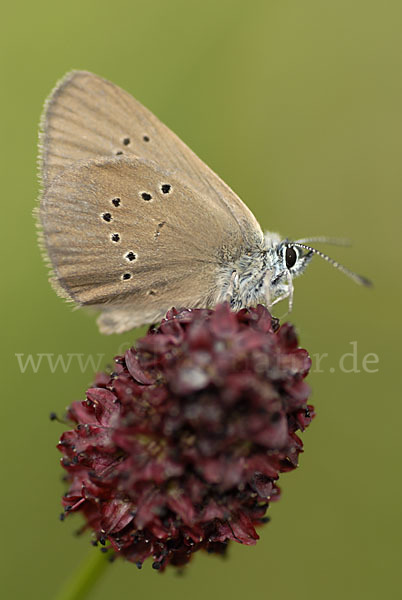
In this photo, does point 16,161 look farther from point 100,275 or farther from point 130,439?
point 130,439

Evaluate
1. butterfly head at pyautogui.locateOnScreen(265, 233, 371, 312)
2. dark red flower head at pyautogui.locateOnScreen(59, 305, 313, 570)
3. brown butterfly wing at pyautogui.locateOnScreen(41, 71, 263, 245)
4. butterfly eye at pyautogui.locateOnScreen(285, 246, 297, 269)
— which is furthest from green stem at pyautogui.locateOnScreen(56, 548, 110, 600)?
brown butterfly wing at pyautogui.locateOnScreen(41, 71, 263, 245)

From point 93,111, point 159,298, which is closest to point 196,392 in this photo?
point 159,298

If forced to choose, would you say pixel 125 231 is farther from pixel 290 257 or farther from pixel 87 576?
pixel 87 576

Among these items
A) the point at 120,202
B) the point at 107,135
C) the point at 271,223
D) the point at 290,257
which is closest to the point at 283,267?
the point at 290,257

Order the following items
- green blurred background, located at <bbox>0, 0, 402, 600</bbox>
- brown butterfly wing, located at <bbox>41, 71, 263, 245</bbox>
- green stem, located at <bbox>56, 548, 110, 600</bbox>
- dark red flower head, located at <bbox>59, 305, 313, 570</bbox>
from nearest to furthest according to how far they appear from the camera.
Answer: dark red flower head, located at <bbox>59, 305, 313, 570</bbox> < green stem, located at <bbox>56, 548, 110, 600</bbox> < brown butterfly wing, located at <bbox>41, 71, 263, 245</bbox> < green blurred background, located at <bbox>0, 0, 402, 600</bbox>

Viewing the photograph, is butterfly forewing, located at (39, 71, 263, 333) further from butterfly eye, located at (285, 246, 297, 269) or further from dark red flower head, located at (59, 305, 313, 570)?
dark red flower head, located at (59, 305, 313, 570)

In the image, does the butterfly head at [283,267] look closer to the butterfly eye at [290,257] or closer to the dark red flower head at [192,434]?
the butterfly eye at [290,257]
